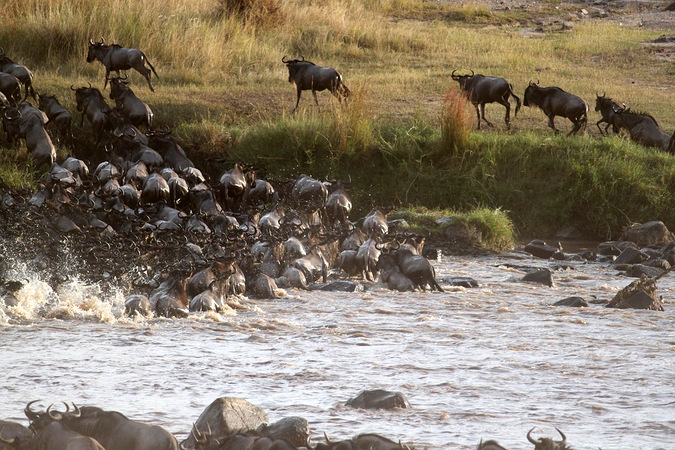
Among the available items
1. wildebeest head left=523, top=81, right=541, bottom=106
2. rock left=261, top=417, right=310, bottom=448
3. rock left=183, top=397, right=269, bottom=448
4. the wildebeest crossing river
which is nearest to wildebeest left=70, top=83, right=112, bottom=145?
the wildebeest crossing river

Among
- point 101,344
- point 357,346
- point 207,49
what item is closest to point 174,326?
point 101,344

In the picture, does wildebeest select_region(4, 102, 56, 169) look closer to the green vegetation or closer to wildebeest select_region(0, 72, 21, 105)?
the green vegetation

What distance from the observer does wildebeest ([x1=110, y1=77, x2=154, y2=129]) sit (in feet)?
42.9

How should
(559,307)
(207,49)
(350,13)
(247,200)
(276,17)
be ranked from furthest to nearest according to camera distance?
(350,13), (276,17), (207,49), (247,200), (559,307)

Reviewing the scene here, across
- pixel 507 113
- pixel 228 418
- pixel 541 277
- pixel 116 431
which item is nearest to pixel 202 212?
pixel 541 277

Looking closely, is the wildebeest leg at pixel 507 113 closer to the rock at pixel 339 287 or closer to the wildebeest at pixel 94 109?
the wildebeest at pixel 94 109

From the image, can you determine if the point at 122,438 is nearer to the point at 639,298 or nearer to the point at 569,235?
the point at 639,298

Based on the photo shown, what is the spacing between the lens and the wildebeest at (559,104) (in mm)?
14070

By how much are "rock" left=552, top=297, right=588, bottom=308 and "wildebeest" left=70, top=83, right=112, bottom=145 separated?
244 inches

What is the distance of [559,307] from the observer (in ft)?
29.0

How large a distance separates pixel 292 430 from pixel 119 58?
35.6ft

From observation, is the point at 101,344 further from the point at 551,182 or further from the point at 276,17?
the point at 276,17

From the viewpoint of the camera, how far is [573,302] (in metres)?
8.93

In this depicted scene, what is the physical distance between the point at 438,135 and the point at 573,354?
6.20 metres
